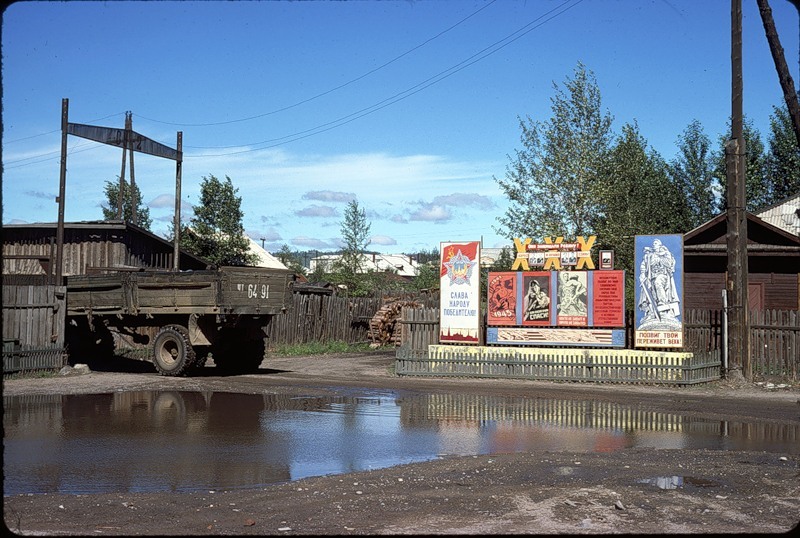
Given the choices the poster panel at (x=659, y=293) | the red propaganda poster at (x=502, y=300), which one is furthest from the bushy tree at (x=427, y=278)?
the poster panel at (x=659, y=293)

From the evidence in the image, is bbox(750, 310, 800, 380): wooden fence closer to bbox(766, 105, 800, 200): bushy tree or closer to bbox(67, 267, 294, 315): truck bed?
bbox(67, 267, 294, 315): truck bed

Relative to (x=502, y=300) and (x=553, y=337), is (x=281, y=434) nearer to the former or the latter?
(x=553, y=337)

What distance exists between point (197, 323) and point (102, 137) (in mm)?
10437

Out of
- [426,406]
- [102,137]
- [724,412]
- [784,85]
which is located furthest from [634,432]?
[102,137]

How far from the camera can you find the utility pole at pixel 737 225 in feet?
66.3

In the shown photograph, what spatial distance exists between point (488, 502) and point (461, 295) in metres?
15.9

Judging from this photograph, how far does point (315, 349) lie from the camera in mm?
30969

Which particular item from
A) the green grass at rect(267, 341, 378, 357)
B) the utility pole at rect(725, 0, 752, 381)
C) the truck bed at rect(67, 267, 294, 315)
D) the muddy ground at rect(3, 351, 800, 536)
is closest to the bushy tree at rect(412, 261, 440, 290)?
the green grass at rect(267, 341, 378, 357)

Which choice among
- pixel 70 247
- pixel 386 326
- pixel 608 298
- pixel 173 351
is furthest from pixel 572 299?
pixel 70 247

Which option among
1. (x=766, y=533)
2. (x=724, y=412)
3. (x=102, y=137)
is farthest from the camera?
(x=102, y=137)

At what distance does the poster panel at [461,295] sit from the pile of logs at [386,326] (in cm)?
877

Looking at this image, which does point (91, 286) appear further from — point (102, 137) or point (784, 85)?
point (784, 85)

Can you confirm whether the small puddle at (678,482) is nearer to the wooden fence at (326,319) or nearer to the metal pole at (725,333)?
the metal pole at (725,333)

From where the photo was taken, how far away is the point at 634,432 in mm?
13438
